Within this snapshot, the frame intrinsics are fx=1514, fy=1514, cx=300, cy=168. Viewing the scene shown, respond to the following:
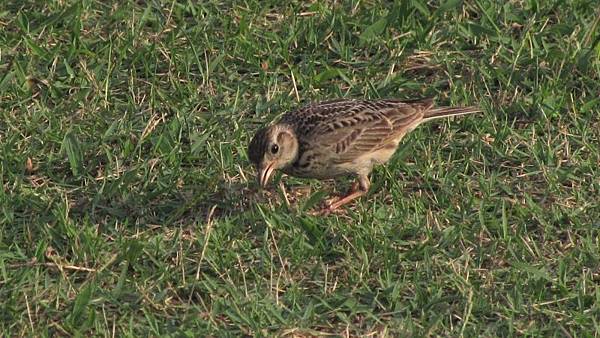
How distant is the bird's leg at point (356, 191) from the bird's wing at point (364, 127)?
0.15 meters

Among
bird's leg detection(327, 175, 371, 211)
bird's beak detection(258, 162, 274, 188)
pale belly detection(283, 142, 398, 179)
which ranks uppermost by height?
bird's beak detection(258, 162, 274, 188)

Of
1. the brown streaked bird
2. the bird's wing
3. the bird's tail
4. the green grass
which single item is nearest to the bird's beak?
the brown streaked bird

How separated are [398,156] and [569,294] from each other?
1708 millimetres

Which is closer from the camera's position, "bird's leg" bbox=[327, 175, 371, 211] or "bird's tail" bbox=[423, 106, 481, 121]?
"bird's leg" bbox=[327, 175, 371, 211]

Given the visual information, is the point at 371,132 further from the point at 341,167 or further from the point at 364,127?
the point at 341,167

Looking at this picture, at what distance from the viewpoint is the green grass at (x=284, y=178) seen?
806 cm

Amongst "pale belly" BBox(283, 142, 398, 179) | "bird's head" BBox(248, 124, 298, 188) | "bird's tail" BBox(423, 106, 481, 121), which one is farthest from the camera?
"bird's tail" BBox(423, 106, 481, 121)

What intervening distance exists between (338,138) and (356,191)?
35 centimetres

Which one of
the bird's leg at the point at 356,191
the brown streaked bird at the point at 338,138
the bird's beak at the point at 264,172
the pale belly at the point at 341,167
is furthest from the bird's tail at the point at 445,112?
the bird's beak at the point at 264,172

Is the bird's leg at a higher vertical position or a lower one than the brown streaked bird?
lower

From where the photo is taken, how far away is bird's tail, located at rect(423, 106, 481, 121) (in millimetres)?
9414

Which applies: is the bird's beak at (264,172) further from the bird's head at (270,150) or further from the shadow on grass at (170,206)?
the shadow on grass at (170,206)

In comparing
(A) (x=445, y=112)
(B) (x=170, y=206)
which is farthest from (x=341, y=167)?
(B) (x=170, y=206)

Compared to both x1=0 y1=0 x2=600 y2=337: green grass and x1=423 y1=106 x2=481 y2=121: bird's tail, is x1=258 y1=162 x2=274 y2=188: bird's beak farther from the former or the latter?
x1=423 y1=106 x2=481 y2=121: bird's tail
